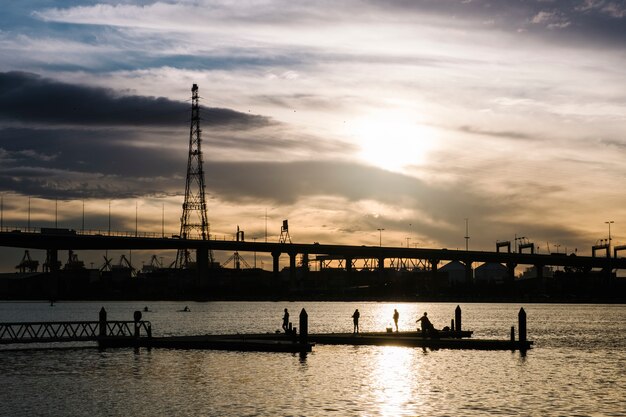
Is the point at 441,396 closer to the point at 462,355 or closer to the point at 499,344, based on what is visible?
the point at 462,355

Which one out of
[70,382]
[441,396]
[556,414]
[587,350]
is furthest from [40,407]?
[587,350]

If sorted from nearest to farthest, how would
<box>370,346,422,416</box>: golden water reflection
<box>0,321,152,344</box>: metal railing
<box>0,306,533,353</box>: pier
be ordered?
<box>370,346,422,416</box>: golden water reflection → <box>0,306,533,353</box>: pier → <box>0,321,152,344</box>: metal railing

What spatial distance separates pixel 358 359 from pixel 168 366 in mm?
12177

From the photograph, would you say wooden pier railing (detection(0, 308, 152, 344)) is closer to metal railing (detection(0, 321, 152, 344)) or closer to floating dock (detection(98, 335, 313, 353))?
metal railing (detection(0, 321, 152, 344))

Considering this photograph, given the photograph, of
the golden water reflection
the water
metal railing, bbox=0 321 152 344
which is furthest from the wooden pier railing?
the golden water reflection

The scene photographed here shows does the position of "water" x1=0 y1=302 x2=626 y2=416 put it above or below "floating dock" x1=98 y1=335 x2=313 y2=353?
below

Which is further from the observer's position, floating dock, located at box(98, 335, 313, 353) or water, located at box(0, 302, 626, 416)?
floating dock, located at box(98, 335, 313, 353)

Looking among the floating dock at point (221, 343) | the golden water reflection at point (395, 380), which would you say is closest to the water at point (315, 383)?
the golden water reflection at point (395, 380)

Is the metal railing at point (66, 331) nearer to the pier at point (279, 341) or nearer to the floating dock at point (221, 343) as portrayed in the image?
the pier at point (279, 341)

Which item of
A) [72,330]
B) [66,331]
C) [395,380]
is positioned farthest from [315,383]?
[66,331]

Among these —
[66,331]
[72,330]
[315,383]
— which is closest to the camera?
[315,383]

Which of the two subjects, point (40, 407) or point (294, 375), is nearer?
point (40, 407)

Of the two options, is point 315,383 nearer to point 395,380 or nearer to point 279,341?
point 395,380

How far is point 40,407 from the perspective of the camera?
39.6 meters
